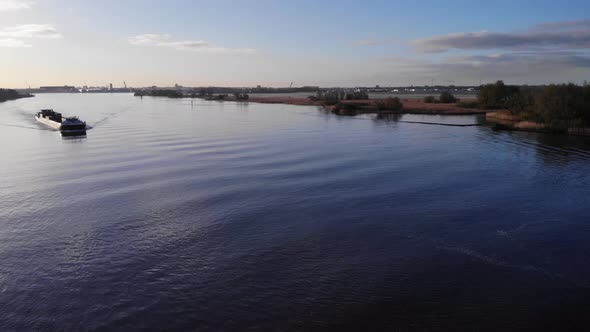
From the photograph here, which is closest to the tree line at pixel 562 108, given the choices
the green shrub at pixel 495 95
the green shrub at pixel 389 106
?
the green shrub at pixel 495 95

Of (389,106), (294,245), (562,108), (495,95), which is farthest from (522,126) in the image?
(294,245)

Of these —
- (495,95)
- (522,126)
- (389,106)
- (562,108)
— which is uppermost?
(495,95)

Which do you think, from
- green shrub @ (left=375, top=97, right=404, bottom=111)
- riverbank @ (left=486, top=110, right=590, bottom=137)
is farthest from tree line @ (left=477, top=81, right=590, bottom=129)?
green shrub @ (left=375, top=97, right=404, bottom=111)

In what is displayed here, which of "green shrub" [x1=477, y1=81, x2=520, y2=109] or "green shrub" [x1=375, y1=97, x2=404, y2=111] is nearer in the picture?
"green shrub" [x1=477, y1=81, x2=520, y2=109]

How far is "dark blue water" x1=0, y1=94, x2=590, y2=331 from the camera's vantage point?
11859mm

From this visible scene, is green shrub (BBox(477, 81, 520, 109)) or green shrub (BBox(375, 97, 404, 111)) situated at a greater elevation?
green shrub (BBox(477, 81, 520, 109))

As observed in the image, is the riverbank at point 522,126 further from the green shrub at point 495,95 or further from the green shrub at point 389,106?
the green shrub at point 389,106

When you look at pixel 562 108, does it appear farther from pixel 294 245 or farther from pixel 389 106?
pixel 294 245

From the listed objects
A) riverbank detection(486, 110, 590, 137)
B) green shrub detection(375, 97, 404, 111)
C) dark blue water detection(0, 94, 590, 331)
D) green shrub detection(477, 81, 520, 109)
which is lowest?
dark blue water detection(0, 94, 590, 331)

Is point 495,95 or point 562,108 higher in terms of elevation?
point 495,95

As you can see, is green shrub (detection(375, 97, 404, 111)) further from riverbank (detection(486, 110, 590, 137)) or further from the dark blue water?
the dark blue water

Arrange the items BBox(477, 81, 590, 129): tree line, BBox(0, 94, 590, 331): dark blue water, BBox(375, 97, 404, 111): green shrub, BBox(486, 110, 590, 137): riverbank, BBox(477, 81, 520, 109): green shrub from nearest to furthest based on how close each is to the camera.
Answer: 1. BBox(0, 94, 590, 331): dark blue water
2. BBox(486, 110, 590, 137): riverbank
3. BBox(477, 81, 590, 129): tree line
4. BBox(477, 81, 520, 109): green shrub
5. BBox(375, 97, 404, 111): green shrub

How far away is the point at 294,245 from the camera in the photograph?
16422 millimetres

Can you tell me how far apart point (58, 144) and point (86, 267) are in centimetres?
3788
